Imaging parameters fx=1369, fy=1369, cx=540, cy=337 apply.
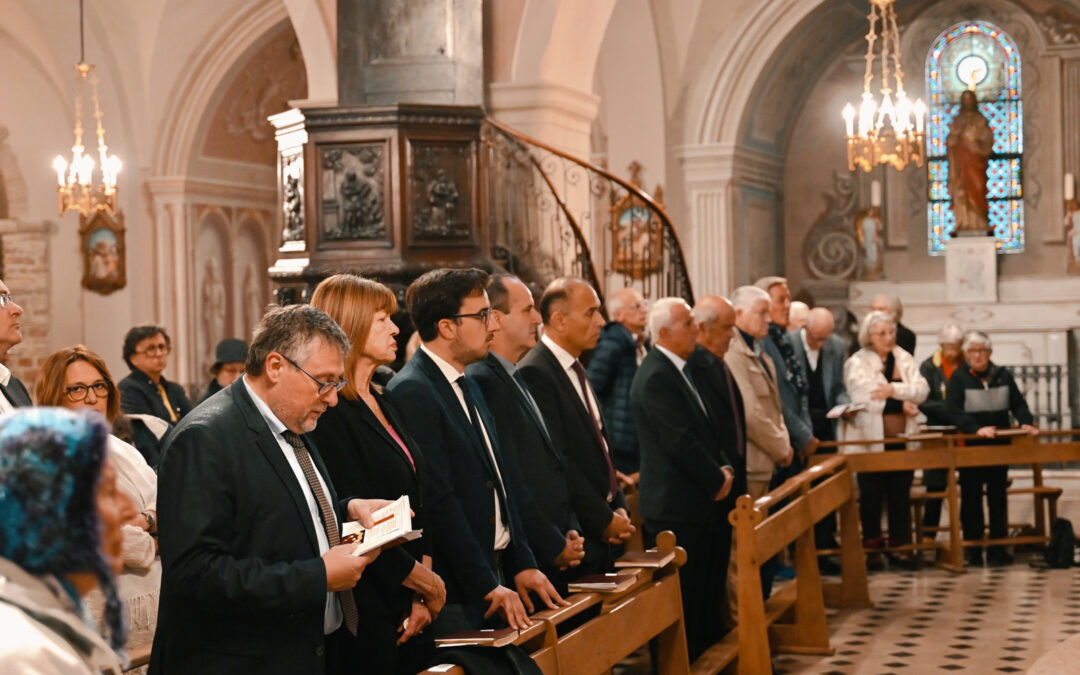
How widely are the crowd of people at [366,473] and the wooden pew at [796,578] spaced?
227mm

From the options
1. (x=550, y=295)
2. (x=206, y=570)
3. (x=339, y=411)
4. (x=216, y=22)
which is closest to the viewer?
(x=206, y=570)

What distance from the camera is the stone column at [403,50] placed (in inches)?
331

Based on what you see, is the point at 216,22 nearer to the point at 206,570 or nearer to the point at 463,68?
the point at 463,68

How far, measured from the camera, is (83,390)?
4.16m

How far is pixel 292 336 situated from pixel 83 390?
1.63 m

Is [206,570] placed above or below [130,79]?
below


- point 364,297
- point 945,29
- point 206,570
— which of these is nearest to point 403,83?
point 364,297

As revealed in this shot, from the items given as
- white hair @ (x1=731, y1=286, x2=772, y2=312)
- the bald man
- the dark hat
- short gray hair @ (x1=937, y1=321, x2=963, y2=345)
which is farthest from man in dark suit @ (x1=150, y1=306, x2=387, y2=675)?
short gray hair @ (x1=937, y1=321, x2=963, y2=345)

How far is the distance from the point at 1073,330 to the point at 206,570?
47.3ft

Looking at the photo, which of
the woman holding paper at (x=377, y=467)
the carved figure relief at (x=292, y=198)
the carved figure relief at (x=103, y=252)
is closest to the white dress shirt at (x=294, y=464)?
the woman holding paper at (x=377, y=467)

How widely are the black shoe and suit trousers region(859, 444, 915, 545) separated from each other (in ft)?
0.79

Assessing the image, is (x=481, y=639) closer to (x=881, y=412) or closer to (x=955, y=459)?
(x=881, y=412)

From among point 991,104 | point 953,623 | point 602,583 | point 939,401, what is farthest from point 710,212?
point 602,583

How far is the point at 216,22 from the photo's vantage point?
14453 millimetres
